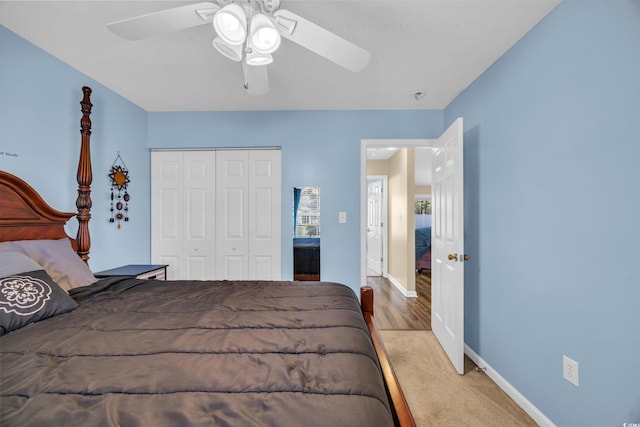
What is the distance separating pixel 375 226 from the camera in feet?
19.8

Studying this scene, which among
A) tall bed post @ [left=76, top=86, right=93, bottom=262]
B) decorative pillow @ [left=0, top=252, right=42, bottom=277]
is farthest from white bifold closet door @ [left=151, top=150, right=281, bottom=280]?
decorative pillow @ [left=0, top=252, right=42, bottom=277]

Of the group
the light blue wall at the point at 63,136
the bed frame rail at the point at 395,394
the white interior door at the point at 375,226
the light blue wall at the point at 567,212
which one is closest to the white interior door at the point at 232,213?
the light blue wall at the point at 63,136

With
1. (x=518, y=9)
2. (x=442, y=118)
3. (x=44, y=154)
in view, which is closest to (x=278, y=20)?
(x=518, y=9)

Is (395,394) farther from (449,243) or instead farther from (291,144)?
(291,144)

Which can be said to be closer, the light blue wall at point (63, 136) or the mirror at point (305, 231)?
the light blue wall at point (63, 136)

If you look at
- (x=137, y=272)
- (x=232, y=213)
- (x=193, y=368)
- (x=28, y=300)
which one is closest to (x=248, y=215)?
(x=232, y=213)

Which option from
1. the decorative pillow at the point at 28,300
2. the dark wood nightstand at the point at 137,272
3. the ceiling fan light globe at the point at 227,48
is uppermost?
the ceiling fan light globe at the point at 227,48

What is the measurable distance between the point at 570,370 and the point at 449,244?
1.12 meters

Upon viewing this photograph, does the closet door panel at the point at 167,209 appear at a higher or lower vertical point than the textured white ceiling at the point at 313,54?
lower

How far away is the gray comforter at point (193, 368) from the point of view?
25.5 inches

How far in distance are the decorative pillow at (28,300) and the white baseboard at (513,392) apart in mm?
2711

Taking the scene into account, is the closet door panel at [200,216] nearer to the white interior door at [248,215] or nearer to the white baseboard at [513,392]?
the white interior door at [248,215]

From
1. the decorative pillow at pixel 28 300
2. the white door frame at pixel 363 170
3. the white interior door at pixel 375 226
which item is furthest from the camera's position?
the white interior door at pixel 375 226

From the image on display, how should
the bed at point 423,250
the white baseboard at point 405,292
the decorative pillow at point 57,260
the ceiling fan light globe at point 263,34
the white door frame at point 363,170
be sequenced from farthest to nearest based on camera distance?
the bed at point 423,250, the white baseboard at point 405,292, the white door frame at point 363,170, the decorative pillow at point 57,260, the ceiling fan light globe at point 263,34
